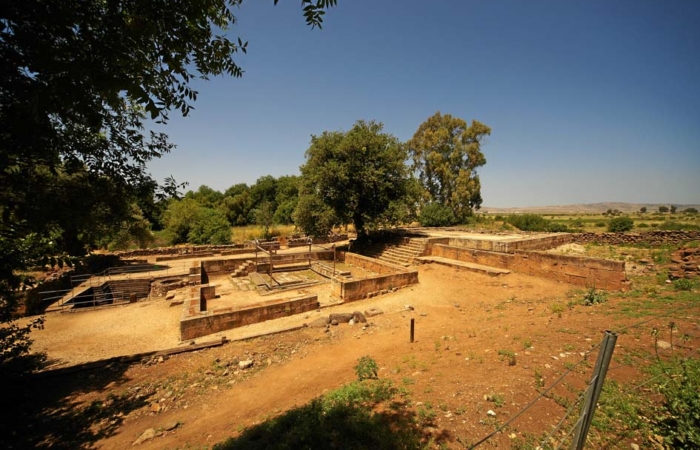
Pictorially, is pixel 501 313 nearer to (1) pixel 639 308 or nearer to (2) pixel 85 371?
(1) pixel 639 308

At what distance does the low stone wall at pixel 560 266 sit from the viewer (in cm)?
1049

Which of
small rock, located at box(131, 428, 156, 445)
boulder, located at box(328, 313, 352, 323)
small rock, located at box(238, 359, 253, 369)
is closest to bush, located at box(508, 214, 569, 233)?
boulder, located at box(328, 313, 352, 323)

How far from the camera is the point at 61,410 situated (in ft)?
17.4

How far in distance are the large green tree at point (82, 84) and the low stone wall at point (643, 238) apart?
89.5 feet

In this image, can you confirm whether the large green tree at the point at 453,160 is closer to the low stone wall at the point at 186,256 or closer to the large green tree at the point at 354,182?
the large green tree at the point at 354,182

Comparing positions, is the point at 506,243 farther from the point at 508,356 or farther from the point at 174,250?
the point at 174,250

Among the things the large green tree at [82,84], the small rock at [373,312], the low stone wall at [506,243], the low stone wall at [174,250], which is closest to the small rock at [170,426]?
the large green tree at [82,84]

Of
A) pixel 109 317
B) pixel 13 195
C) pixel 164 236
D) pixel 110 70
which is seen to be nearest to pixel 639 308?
pixel 110 70

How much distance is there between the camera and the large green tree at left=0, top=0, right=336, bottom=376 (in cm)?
187

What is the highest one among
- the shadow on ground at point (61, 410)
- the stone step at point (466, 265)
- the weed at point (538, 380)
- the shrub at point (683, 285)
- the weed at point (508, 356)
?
the shrub at point (683, 285)

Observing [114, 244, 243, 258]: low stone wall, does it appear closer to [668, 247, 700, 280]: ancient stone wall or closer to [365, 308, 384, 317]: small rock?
[365, 308, 384, 317]: small rock

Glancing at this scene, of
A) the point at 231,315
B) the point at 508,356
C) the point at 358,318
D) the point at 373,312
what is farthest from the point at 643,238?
the point at 231,315

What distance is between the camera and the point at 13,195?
316 cm

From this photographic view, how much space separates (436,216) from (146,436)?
30519mm
